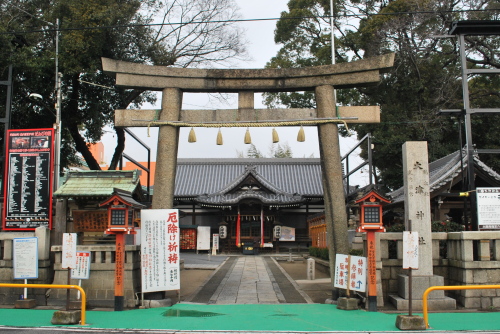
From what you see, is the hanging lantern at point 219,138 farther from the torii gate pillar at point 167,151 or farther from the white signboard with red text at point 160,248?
the white signboard with red text at point 160,248

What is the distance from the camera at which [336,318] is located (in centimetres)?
905

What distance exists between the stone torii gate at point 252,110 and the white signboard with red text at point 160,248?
0.59 m

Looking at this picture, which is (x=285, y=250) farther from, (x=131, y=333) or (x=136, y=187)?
(x=131, y=333)

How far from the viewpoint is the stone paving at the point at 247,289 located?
38.2ft

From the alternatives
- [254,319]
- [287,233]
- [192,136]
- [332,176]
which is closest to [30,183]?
[192,136]

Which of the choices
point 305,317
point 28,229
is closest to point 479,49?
point 305,317

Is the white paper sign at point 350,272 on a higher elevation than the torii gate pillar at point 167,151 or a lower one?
lower

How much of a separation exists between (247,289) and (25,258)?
6101 mm

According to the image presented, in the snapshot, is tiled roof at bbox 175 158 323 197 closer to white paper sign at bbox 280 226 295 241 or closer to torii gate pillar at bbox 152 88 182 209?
white paper sign at bbox 280 226 295 241

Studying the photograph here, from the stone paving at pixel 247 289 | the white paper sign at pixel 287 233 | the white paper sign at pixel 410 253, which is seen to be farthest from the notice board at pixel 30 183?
the white paper sign at pixel 287 233

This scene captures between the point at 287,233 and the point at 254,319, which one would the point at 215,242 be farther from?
the point at 254,319

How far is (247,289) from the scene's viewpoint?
543 inches

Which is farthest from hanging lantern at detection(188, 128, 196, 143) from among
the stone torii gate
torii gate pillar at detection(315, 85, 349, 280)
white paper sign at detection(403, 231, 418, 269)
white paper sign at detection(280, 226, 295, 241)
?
white paper sign at detection(280, 226, 295, 241)

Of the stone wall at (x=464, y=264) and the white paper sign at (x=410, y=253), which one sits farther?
the stone wall at (x=464, y=264)
